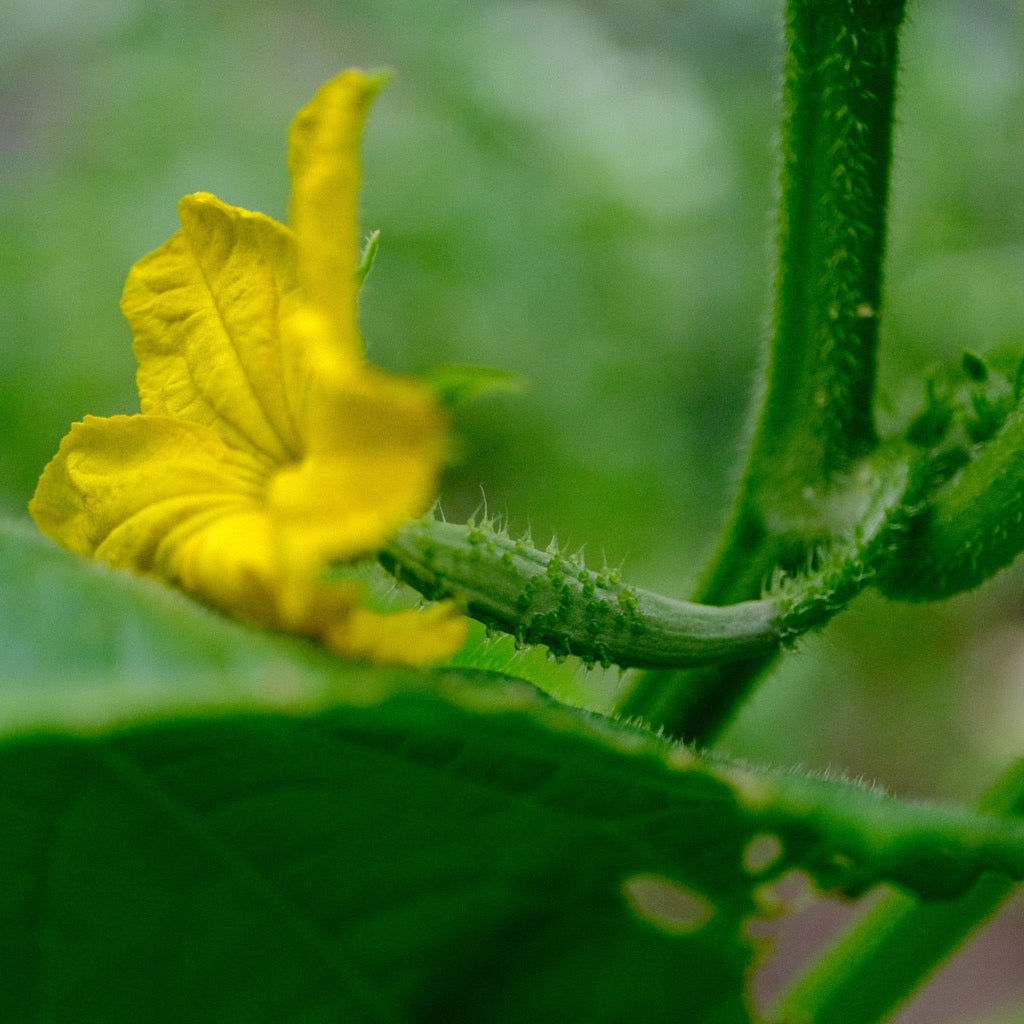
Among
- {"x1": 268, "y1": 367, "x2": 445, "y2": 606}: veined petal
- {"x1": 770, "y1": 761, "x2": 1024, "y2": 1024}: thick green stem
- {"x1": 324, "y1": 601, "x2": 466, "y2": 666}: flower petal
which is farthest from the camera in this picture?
{"x1": 770, "y1": 761, "x2": 1024, "y2": 1024}: thick green stem

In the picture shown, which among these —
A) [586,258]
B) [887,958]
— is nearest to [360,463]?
[887,958]

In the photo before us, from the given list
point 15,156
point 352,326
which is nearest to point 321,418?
point 352,326

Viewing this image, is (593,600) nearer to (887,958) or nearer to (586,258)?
(887,958)

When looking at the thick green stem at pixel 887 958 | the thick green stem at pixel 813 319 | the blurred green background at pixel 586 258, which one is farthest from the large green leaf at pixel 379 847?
the blurred green background at pixel 586 258

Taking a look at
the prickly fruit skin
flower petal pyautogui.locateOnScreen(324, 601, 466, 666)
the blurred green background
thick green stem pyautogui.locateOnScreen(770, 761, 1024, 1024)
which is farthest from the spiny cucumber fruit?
the blurred green background

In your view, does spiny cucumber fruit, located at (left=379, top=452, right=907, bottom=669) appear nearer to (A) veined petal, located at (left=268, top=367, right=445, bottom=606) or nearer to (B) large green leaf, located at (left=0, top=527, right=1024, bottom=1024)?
(B) large green leaf, located at (left=0, top=527, right=1024, bottom=1024)

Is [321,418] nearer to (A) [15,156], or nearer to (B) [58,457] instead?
(B) [58,457]

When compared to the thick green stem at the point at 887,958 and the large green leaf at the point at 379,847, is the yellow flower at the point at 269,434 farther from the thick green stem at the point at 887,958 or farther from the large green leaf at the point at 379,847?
the thick green stem at the point at 887,958
